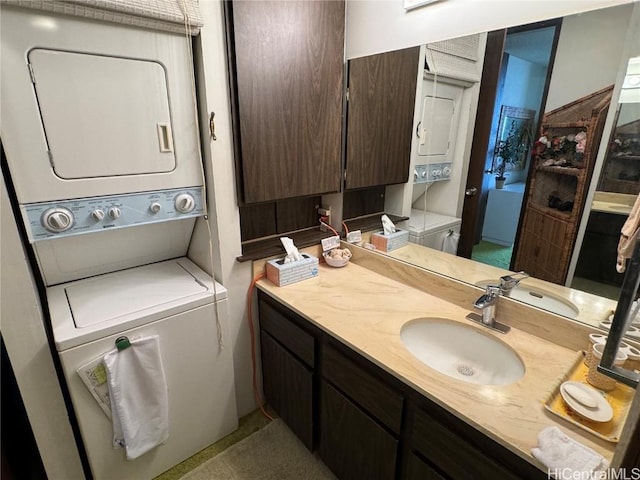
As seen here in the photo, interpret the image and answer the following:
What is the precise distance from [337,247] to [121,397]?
128cm

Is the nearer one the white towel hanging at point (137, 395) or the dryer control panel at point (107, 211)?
the dryer control panel at point (107, 211)

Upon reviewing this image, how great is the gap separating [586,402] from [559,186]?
2.41ft

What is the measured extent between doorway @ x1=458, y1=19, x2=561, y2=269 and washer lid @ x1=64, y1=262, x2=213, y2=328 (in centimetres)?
130

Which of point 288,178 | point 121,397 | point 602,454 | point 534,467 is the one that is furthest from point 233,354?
point 602,454

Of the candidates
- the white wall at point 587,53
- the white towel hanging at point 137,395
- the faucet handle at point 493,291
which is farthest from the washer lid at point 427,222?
the white towel hanging at point 137,395

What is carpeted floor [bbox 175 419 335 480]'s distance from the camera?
5.30 ft


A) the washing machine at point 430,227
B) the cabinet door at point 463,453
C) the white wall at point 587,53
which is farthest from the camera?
the washing machine at point 430,227

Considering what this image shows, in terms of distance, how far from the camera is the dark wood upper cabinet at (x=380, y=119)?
1644 mm

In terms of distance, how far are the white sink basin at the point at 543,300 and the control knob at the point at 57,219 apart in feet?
5.64

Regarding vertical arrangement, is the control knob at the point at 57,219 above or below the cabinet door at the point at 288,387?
above

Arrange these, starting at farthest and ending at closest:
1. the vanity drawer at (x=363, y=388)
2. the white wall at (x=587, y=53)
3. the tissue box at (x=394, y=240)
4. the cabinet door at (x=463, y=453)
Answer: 1. the tissue box at (x=394, y=240)
2. the vanity drawer at (x=363, y=388)
3. the white wall at (x=587, y=53)
4. the cabinet door at (x=463, y=453)

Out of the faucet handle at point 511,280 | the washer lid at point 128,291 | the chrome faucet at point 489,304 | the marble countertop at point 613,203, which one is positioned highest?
the marble countertop at point 613,203

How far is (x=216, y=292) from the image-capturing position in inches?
61.1

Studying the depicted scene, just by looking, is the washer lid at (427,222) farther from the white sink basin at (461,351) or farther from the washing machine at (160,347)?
the washing machine at (160,347)
